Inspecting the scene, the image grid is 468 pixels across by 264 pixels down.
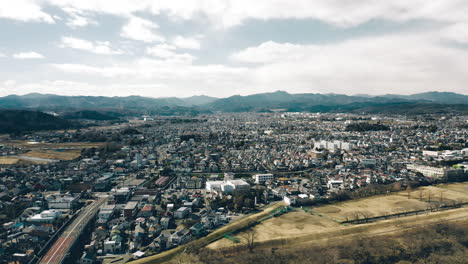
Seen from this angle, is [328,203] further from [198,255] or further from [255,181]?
[198,255]

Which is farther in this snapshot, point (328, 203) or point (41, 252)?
point (328, 203)

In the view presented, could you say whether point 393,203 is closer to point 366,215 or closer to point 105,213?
point 366,215

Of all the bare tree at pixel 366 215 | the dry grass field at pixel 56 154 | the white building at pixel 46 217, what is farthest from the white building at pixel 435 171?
the dry grass field at pixel 56 154

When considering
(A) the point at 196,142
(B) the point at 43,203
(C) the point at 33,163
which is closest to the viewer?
(B) the point at 43,203

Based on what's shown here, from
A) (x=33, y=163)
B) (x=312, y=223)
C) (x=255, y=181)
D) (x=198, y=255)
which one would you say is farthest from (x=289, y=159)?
(x=33, y=163)

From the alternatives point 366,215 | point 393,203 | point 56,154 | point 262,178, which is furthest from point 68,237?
point 56,154

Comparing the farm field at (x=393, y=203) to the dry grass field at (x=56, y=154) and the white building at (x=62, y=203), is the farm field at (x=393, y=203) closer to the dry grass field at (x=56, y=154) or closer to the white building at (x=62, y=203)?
the white building at (x=62, y=203)

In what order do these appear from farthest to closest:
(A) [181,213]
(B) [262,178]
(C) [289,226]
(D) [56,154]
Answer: (D) [56,154] < (B) [262,178] < (A) [181,213] < (C) [289,226]
